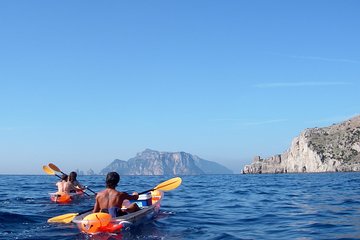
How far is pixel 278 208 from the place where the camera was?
20203 millimetres

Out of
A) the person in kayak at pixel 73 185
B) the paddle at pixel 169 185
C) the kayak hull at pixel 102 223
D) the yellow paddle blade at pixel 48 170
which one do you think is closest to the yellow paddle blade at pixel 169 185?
the paddle at pixel 169 185

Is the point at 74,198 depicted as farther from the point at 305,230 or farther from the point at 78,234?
the point at 305,230

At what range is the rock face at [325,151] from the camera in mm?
166375

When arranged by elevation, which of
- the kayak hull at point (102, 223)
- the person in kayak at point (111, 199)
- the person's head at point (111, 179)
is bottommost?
the kayak hull at point (102, 223)

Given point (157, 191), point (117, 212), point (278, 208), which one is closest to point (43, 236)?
point (117, 212)

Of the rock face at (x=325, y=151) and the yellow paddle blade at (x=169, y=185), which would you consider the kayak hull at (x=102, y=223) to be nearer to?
the yellow paddle blade at (x=169, y=185)

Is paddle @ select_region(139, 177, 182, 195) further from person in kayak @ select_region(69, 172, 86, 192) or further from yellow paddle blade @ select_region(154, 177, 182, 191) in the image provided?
person in kayak @ select_region(69, 172, 86, 192)

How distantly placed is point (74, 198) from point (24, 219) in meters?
8.06

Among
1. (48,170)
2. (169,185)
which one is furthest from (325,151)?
(169,185)

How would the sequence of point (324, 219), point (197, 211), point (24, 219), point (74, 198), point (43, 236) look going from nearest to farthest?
point (43, 236)
point (324, 219)
point (24, 219)
point (197, 211)
point (74, 198)

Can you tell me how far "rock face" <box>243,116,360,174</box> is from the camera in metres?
166

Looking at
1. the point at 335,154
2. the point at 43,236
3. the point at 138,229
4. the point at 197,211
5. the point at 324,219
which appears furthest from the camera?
the point at 335,154

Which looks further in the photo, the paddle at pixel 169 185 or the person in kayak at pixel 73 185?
the person in kayak at pixel 73 185

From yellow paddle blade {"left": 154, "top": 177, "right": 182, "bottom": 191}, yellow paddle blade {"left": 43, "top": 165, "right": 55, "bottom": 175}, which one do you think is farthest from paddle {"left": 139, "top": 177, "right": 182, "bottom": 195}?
yellow paddle blade {"left": 43, "top": 165, "right": 55, "bottom": 175}
